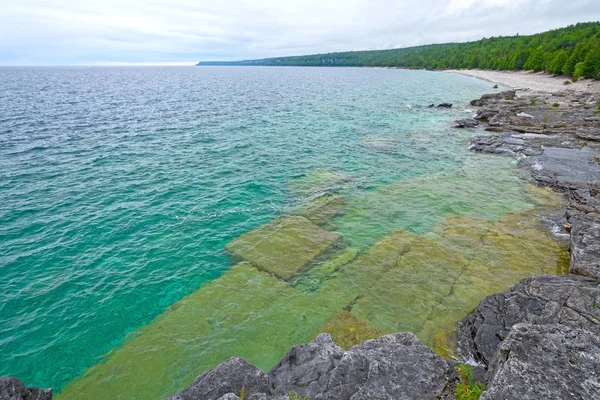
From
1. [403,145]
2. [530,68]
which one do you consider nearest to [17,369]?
[403,145]

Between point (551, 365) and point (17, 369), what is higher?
point (551, 365)

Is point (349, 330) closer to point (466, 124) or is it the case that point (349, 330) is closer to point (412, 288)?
point (412, 288)

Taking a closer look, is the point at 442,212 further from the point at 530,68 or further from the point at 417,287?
the point at 530,68

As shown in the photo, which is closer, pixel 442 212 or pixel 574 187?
pixel 442 212

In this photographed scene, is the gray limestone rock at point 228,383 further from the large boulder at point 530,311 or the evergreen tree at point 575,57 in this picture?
the evergreen tree at point 575,57

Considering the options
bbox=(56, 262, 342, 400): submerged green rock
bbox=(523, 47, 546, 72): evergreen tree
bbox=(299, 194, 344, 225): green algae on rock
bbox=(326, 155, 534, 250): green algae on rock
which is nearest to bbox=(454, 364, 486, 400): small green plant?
bbox=(56, 262, 342, 400): submerged green rock

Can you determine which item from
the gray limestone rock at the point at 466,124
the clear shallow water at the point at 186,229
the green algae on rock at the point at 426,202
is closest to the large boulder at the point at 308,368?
the clear shallow water at the point at 186,229

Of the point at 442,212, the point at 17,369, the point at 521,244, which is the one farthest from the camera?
the point at 442,212
